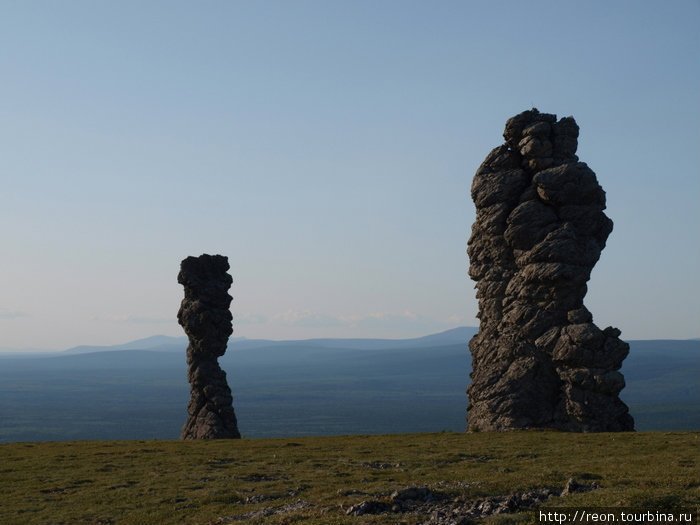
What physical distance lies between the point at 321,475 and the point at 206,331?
151 ft

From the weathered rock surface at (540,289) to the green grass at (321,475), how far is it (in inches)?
256

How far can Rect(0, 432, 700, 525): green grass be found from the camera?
3197 cm

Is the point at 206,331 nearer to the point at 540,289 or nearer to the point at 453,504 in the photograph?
the point at 540,289

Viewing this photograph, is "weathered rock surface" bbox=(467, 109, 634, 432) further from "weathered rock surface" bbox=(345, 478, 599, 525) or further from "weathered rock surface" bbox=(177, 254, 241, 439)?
"weathered rock surface" bbox=(345, 478, 599, 525)

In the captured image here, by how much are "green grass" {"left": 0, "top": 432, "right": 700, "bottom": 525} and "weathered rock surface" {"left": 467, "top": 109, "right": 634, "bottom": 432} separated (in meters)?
6.51

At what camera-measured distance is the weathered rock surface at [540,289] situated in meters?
69.6

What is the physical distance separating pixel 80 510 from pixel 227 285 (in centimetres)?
5318

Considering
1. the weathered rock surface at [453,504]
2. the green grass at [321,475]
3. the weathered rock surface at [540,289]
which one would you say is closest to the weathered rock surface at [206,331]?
the green grass at [321,475]

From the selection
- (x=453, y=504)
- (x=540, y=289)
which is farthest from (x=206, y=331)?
(x=453, y=504)

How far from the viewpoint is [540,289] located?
240 ft

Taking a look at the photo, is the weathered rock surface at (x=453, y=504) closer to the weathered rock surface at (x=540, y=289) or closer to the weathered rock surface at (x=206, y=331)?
the weathered rock surface at (x=540, y=289)

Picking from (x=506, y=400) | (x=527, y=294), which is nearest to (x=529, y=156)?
(x=527, y=294)

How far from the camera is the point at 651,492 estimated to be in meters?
28.2

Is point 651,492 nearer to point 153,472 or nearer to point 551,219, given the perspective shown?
point 153,472
